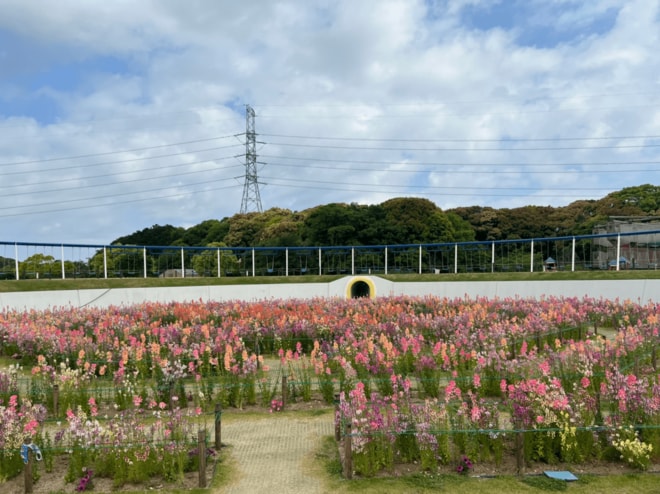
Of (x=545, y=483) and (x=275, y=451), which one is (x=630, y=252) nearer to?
(x=545, y=483)

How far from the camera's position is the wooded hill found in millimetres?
58125

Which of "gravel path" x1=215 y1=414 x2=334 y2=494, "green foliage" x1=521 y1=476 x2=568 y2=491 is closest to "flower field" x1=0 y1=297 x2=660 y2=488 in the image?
"green foliage" x1=521 y1=476 x2=568 y2=491

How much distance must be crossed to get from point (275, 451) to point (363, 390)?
198 cm

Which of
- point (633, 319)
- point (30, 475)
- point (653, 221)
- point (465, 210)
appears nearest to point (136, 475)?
point (30, 475)

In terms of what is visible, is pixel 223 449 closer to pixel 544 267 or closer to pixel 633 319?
pixel 633 319

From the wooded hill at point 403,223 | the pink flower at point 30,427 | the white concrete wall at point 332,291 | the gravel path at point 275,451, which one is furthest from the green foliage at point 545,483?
the wooded hill at point 403,223

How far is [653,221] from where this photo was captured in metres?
51.1

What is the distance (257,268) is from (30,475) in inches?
1690

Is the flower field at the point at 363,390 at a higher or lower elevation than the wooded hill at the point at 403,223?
lower

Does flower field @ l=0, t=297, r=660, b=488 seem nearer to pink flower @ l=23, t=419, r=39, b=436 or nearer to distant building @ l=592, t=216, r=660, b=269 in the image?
pink flower @ l=23, t=419, r=39, b=436

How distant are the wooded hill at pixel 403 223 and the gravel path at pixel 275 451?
47516 mm

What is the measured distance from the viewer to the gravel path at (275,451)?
6.38 m

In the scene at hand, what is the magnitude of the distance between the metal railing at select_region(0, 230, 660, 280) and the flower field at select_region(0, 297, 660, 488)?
1748cm

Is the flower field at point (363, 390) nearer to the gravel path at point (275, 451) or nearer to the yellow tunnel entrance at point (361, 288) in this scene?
the gravel path at point (275, 451)
